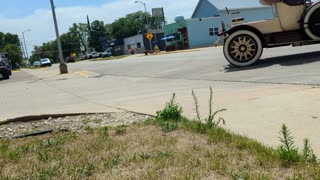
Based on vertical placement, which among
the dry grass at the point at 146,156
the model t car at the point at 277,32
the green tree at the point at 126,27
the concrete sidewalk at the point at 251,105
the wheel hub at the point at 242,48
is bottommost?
the concrete sidewalk at the point at 251,105

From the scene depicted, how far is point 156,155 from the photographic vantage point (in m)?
4.41

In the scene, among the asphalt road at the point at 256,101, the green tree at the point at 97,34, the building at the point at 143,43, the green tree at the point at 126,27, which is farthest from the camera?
the green tree at the point at 97,34

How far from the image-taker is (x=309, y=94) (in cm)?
702

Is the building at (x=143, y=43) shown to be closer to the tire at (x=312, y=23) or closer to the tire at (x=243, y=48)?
the tire at (x=243, y=48)

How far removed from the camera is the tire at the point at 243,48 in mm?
12648

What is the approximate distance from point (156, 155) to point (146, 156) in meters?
0.10

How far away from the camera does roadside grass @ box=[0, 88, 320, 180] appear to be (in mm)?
3803

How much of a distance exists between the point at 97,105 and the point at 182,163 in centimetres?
489

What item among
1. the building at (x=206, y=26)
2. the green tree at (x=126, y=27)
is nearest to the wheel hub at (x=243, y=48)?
the building at (x=206, y=26)

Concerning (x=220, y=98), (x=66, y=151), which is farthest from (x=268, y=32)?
(x=66, y=151)

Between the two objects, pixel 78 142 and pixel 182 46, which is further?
pixel 182 46

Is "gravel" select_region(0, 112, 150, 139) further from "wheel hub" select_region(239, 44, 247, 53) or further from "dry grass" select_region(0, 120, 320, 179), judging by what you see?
"wheel hub" select_region(239, 44, 247, 53)

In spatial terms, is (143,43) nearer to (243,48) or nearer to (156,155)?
(243,48)

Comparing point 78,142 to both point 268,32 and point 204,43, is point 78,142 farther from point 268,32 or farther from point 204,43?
point 204,43
